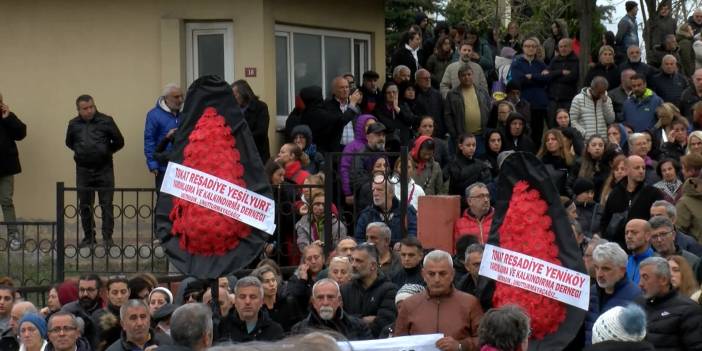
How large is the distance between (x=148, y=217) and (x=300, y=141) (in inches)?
76.6

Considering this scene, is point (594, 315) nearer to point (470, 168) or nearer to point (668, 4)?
point (470, 168)

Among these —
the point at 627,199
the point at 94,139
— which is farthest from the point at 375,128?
the point at 94,139

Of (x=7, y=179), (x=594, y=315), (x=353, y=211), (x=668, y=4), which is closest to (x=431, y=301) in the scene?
(x=594, y=315)

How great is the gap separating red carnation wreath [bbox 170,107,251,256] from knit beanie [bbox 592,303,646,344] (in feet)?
9.92

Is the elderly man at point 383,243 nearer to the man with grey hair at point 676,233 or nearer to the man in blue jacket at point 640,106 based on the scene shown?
the man with grey hair at point 676,233

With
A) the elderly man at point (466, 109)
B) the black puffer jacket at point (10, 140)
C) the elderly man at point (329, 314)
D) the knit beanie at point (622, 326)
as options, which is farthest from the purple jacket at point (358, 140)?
the knit beanie at point (622, 326)

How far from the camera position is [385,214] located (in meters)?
13.9

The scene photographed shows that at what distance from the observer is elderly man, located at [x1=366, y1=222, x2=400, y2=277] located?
12562mm

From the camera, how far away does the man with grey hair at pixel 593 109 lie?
19359 mm

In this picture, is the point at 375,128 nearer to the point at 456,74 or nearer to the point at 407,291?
the point at 456,74

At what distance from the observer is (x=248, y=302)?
424 inches

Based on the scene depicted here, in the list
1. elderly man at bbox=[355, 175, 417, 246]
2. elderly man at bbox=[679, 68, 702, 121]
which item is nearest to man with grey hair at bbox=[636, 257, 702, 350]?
elderly man at bbox=[355, 175, 417, 246]

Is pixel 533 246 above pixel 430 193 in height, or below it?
below

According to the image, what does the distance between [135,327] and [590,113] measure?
1049 cm
